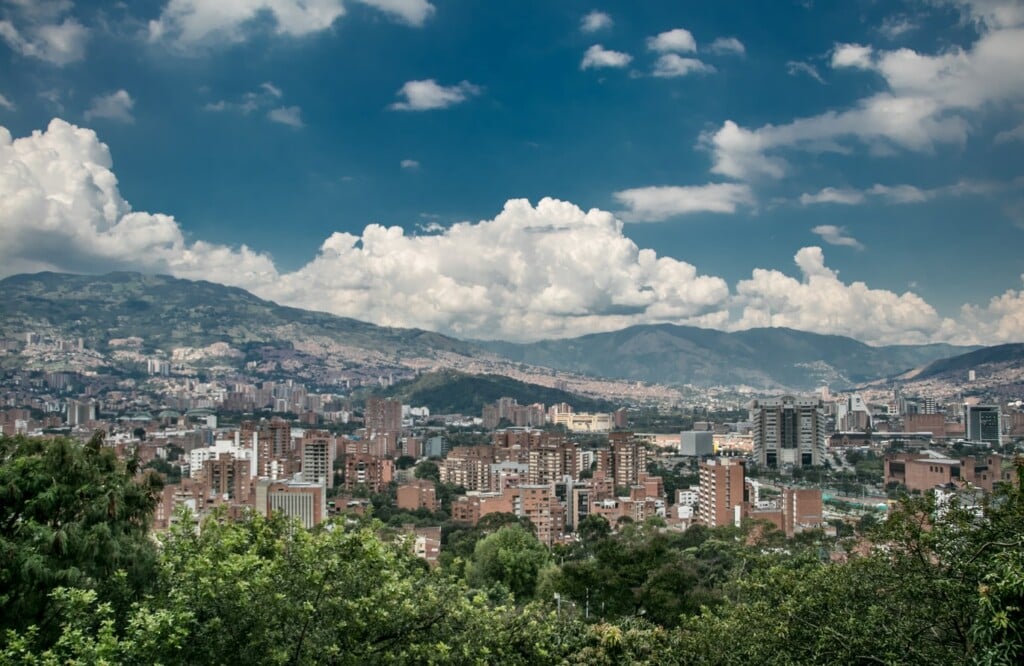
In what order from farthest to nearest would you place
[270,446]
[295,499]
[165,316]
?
[165,316] → [270,446] → [295,499]

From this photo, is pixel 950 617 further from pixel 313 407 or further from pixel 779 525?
pixel 313 407

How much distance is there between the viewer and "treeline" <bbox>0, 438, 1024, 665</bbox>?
3.36 m

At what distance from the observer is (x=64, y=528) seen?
16.3 feet

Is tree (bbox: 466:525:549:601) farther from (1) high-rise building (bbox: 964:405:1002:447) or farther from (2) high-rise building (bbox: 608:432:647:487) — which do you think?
(1) high-rise building (bbox: 964:405:1002:447)

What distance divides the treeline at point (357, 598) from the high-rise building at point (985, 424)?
42618 mm

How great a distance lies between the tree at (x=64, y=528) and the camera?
4.43 metres

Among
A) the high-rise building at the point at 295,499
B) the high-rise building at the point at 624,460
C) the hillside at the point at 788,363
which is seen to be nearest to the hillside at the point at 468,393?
the high-rise building at the point at 624,460

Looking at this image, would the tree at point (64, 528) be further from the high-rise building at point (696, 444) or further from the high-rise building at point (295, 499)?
the high-rise building at point (696, 444)

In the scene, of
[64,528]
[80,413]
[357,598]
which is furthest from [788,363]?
[357,598]

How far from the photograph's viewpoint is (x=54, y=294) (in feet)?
336

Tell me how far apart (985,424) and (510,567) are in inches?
1512

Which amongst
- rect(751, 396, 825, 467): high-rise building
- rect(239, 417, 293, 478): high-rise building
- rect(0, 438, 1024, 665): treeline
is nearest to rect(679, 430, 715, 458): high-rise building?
rect(751, 396, 825, 467): high-rise building

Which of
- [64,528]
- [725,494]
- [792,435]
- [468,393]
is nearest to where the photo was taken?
[64,528]

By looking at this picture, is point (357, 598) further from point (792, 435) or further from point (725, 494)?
point (792, 435)
